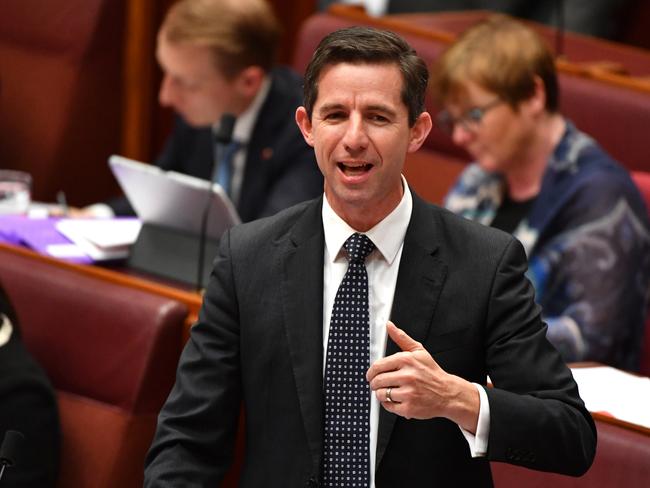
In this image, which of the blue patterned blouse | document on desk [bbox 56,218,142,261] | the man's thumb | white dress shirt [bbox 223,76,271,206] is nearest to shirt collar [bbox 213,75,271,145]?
white dress shirt [bbox 223,76,271,206]

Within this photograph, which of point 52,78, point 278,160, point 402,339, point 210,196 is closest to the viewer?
point 402,339

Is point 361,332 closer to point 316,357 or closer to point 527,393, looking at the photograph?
point 316,357

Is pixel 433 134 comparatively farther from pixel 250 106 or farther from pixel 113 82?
pixel 113 82

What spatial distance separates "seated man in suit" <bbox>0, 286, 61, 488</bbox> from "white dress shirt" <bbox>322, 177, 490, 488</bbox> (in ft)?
1.71

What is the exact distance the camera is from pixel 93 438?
1.63 m

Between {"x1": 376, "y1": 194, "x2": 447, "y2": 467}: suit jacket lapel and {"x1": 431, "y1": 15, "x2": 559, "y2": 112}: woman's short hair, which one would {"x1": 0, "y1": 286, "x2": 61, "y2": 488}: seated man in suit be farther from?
{"x1": 431, "y1": 15, "x2": 559, "y2": 112}: woman's short hair

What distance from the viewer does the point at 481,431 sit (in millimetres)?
1106

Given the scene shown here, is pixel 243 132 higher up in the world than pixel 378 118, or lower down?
lower down

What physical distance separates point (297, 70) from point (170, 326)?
1.01 meters

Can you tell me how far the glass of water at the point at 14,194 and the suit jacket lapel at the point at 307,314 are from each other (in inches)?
45.0

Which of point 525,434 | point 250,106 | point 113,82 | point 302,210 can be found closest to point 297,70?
point 250,106

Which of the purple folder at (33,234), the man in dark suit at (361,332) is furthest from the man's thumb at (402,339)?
the purple folder at (33,234)

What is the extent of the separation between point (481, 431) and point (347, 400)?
5.0 inches

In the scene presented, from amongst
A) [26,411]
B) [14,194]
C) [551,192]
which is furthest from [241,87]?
[26,411]
